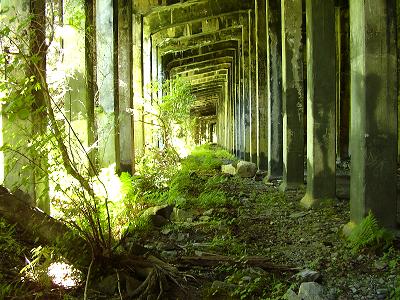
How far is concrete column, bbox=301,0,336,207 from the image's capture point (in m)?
6.10

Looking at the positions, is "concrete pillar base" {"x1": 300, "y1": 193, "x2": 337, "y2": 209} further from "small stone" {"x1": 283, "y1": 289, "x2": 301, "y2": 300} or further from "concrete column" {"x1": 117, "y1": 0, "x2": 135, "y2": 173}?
"concrete column" {"x1": 117, "y1": 0, "x2": 135, "y2": 173}

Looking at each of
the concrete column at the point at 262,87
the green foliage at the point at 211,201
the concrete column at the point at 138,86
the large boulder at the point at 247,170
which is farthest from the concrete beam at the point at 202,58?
the green foliage at the point at 211,201

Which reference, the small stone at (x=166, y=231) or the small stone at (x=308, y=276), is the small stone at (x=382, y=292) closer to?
the small stone at (x=308, y=276)

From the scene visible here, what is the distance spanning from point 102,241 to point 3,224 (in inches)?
29.9

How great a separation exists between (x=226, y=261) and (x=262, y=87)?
7.94 m

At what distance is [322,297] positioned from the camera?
295 centimetres

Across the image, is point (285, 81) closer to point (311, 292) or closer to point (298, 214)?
point (298, 214)

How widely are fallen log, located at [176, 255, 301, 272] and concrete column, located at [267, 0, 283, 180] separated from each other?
221 inches

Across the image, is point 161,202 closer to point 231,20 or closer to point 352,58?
point 352,58

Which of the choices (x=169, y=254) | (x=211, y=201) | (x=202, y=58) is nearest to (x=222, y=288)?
(x=169, y=254)

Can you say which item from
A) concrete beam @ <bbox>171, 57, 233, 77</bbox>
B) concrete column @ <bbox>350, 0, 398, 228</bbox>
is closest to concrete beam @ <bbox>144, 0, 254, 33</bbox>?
concrete beam @ <bbox>171, 57, 233, 77</bbox>

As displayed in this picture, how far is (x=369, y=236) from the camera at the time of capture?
3984 millimetres

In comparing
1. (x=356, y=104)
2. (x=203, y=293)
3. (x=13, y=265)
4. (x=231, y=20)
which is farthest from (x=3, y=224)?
(x=231, y=20)

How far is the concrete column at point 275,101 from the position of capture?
930 centimetres
